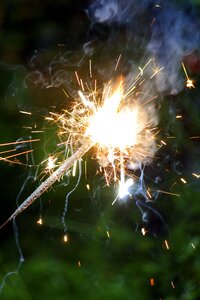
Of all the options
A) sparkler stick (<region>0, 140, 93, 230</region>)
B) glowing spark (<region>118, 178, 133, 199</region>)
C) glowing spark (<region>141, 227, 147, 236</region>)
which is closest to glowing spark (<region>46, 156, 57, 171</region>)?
sparkler stick (<region>0, 140, 93, 230</region>)

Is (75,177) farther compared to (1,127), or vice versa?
(75,177)

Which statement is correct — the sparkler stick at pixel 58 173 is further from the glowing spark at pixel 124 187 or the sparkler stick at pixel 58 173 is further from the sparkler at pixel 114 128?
the glowing spark at pixel 124 187

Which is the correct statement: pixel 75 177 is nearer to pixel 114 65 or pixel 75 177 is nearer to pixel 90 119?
pixel 90 119

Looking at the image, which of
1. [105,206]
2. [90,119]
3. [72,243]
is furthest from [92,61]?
[72,243]

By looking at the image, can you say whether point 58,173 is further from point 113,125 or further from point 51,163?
point 113,125

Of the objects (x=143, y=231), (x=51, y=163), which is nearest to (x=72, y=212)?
(x=51, y=163)

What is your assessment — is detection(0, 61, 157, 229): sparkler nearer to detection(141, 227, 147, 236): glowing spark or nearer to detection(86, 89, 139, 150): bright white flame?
detection(86, 89, 139, 150): bright white flame

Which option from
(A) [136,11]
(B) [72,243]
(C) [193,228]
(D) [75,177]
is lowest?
(C) [193,228]
